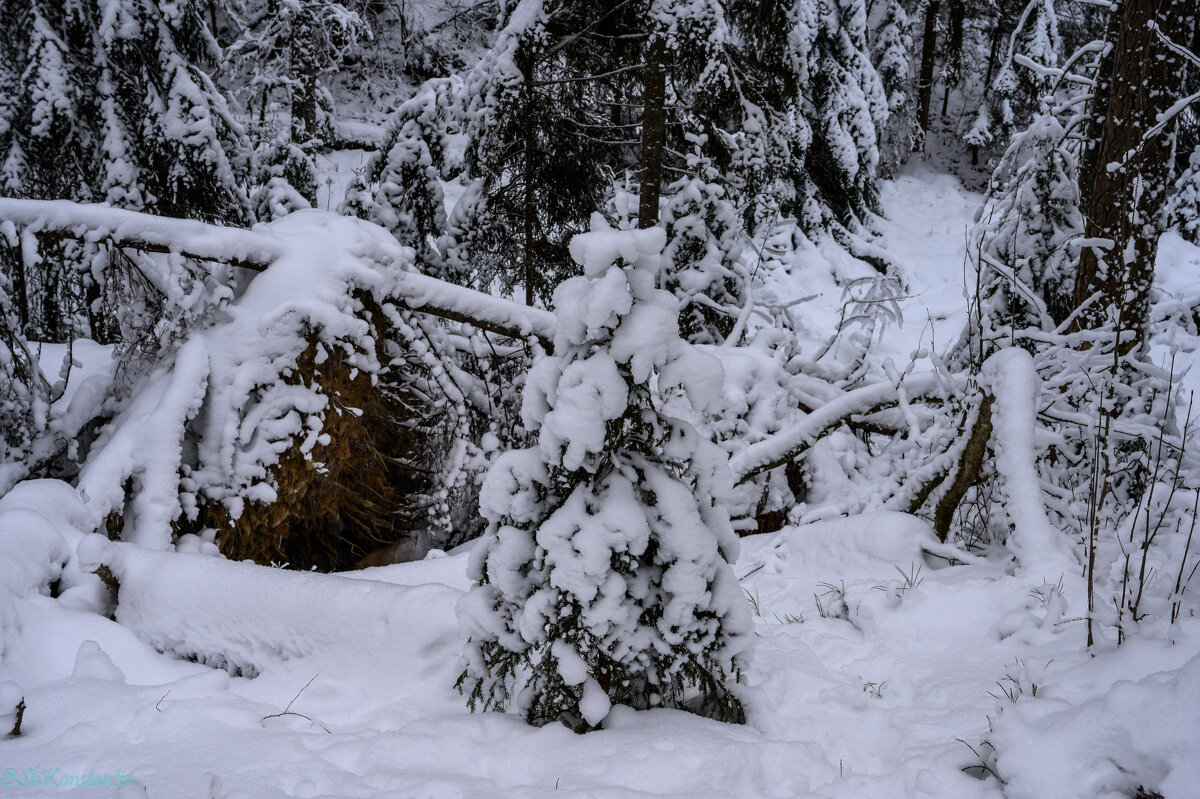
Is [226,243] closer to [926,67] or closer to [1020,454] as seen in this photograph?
[1020,454]

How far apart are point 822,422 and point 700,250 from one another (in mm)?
3289

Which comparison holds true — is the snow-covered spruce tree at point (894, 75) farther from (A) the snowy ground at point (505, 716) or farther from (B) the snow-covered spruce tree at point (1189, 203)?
(A) the snowy ground at point (505, 716)

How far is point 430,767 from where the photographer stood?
254cm

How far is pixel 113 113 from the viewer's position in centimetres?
683

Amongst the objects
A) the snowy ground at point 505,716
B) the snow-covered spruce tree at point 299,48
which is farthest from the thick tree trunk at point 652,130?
the snow-covered spruce tree at point 299,48

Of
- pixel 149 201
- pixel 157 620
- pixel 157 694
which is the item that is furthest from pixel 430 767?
pixel 149 201

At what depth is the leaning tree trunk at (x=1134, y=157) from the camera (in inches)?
185

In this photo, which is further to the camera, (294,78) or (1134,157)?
(294,78)

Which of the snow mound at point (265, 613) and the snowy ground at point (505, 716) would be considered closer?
the snowy ground at point (505, 716)

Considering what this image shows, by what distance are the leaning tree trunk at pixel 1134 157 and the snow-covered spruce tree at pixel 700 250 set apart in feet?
11.3

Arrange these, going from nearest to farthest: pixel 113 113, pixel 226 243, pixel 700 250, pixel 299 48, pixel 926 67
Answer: pixel 226 243 → pixel 113 113 → pixel 700 250 → pixel 299 48 → pixel 926 67

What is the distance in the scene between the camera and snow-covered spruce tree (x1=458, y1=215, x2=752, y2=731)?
257 centimetres

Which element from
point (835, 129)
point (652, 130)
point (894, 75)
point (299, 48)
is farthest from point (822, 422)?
point (894, 75)

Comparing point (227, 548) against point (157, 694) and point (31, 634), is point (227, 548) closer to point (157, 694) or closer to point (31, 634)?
point (31, 634)
